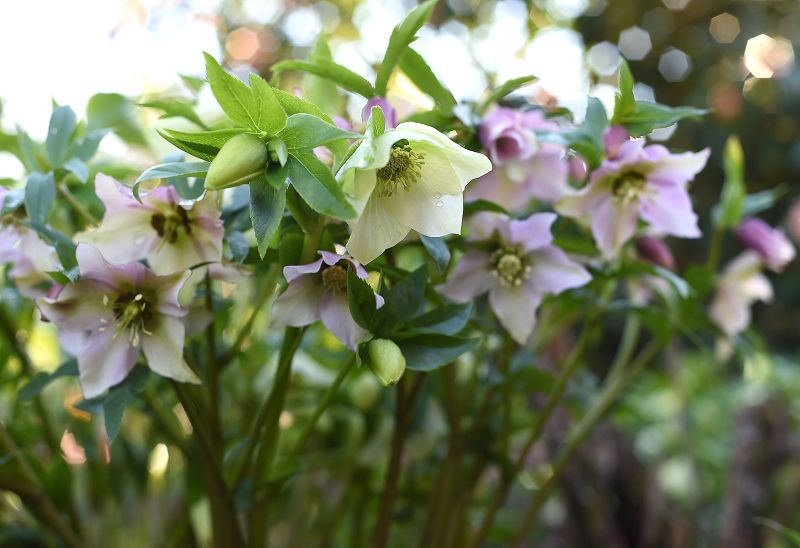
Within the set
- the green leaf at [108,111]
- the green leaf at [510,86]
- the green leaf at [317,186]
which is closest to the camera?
the green leaf at [317,186]

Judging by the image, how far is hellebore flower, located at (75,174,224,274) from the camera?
0.36m

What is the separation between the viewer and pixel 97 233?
0.37 meters

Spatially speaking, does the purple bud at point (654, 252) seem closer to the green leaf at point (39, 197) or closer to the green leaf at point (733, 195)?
the green leaf at point (733, 195)

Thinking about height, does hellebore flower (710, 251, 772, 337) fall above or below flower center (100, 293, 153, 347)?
below

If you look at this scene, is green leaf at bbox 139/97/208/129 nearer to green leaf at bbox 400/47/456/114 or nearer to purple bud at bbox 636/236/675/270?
green leaf at bbox 400/47/456/114

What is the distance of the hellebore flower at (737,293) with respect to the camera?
563 mm

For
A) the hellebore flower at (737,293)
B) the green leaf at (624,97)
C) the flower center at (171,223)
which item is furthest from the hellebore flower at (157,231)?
the hellebore flower at (737,293)

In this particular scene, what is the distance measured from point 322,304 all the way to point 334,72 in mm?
118

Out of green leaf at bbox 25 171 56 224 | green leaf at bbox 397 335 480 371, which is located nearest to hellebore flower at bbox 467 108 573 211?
green leaf at bbox 397 335 480 371

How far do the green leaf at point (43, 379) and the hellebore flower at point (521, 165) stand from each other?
0.25 metres

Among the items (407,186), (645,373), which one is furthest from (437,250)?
(645,373)

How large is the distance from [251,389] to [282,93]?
36 centimetres

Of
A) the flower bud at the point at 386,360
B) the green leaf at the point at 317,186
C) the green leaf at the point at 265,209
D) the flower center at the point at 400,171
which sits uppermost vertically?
the green leaf at the point at 317,186

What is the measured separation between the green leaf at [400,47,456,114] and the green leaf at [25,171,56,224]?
19 cm
